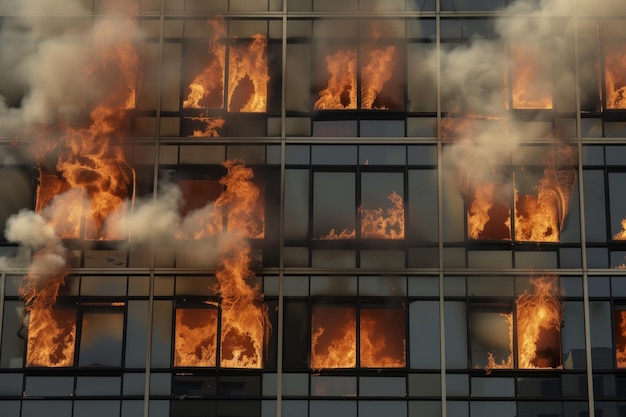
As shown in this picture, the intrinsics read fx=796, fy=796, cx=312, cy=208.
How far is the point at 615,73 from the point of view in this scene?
19.1m

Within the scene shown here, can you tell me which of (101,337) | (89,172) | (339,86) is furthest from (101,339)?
(339,86)

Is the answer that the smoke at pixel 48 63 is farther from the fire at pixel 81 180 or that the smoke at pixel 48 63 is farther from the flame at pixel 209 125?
the flame at pixel 209 125

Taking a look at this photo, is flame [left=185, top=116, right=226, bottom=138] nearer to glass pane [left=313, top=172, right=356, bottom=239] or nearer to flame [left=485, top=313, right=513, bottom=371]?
glass pane [left=313, top=172, right=356, bottom=239]

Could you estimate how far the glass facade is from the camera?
18.0 m

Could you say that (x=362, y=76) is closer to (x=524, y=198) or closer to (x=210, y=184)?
(x=210, y=184)

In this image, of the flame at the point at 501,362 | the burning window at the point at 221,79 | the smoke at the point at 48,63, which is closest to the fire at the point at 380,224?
the flame at the point at 501,362

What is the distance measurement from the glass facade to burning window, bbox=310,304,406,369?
51mm

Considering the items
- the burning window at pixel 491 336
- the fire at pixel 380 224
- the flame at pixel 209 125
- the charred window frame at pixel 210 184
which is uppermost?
the flame at pixel 209 125

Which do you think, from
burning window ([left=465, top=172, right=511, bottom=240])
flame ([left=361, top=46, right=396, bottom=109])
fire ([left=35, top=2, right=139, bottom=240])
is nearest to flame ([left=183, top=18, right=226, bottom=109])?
fire ([left=35, top=2, right=139, bottom=240])

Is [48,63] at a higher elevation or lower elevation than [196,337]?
higher

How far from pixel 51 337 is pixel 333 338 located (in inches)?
255

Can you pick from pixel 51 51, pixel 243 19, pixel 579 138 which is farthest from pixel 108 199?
pixel 579 138

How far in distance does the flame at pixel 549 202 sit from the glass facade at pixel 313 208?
52 millimetres

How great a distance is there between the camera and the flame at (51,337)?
18156 millimetres
